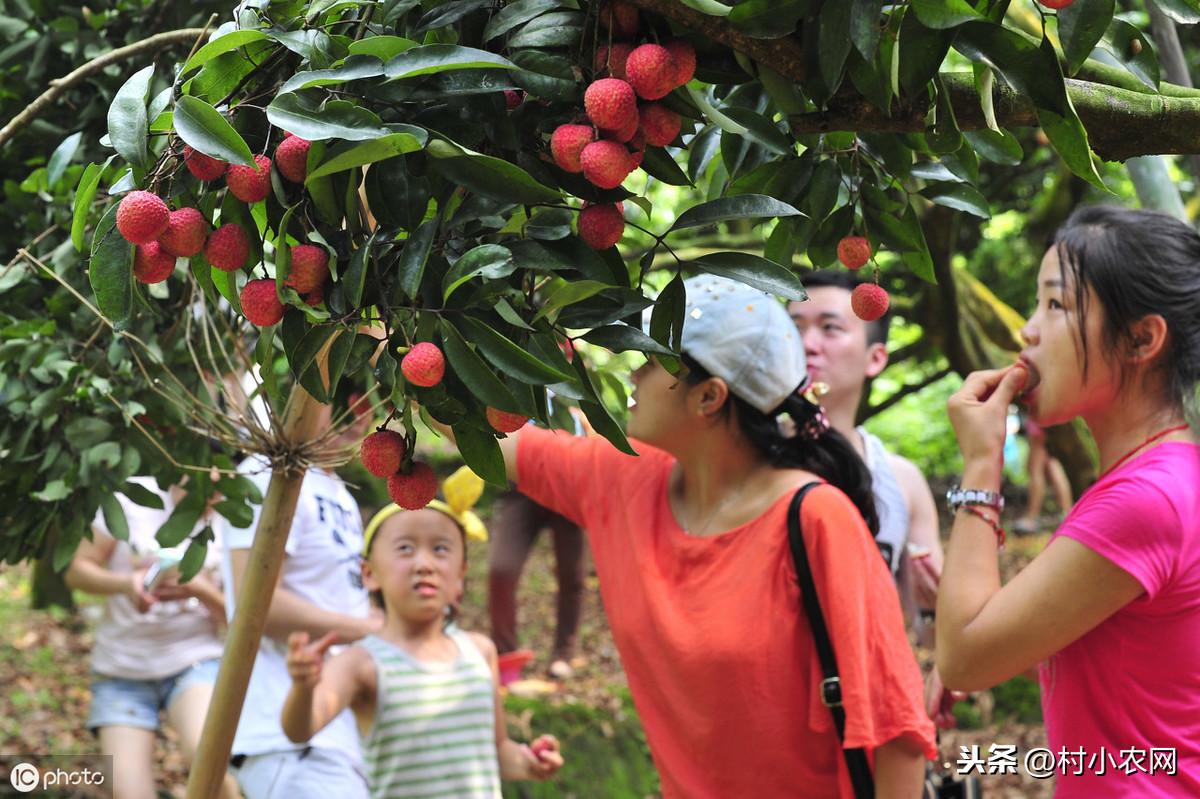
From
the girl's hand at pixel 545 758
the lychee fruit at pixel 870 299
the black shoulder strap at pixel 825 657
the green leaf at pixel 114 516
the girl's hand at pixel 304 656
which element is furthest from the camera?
the girl's hand at pixel 545 758

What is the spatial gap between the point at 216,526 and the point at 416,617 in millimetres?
1714

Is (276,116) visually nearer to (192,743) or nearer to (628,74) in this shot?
(628,74)

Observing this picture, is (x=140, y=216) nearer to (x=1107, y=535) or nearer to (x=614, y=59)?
(x=614, y=59)

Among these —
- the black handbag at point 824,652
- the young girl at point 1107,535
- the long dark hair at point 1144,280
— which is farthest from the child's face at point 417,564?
the long dark hair at point 1144,280

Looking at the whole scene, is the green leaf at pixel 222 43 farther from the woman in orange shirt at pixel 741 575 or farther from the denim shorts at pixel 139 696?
the denim shorts at pixel 139 696

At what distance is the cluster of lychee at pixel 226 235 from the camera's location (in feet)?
3.70

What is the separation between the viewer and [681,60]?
1200 millimetres

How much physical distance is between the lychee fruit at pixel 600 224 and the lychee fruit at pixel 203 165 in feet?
1.24

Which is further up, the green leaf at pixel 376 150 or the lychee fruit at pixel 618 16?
the lychee fruit at pixel 618 16

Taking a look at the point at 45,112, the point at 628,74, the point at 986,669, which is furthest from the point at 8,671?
the point at 628,74

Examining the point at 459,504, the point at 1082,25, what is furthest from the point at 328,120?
the point at 459,504

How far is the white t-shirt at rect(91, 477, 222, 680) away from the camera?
3.93m

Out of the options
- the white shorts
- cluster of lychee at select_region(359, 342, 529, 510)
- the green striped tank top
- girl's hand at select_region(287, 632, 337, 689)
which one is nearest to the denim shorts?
the white shorts

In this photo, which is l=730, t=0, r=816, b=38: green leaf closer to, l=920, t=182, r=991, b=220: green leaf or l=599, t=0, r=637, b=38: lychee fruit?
l=599, t=0, r=637, b=38: lychee fruit
